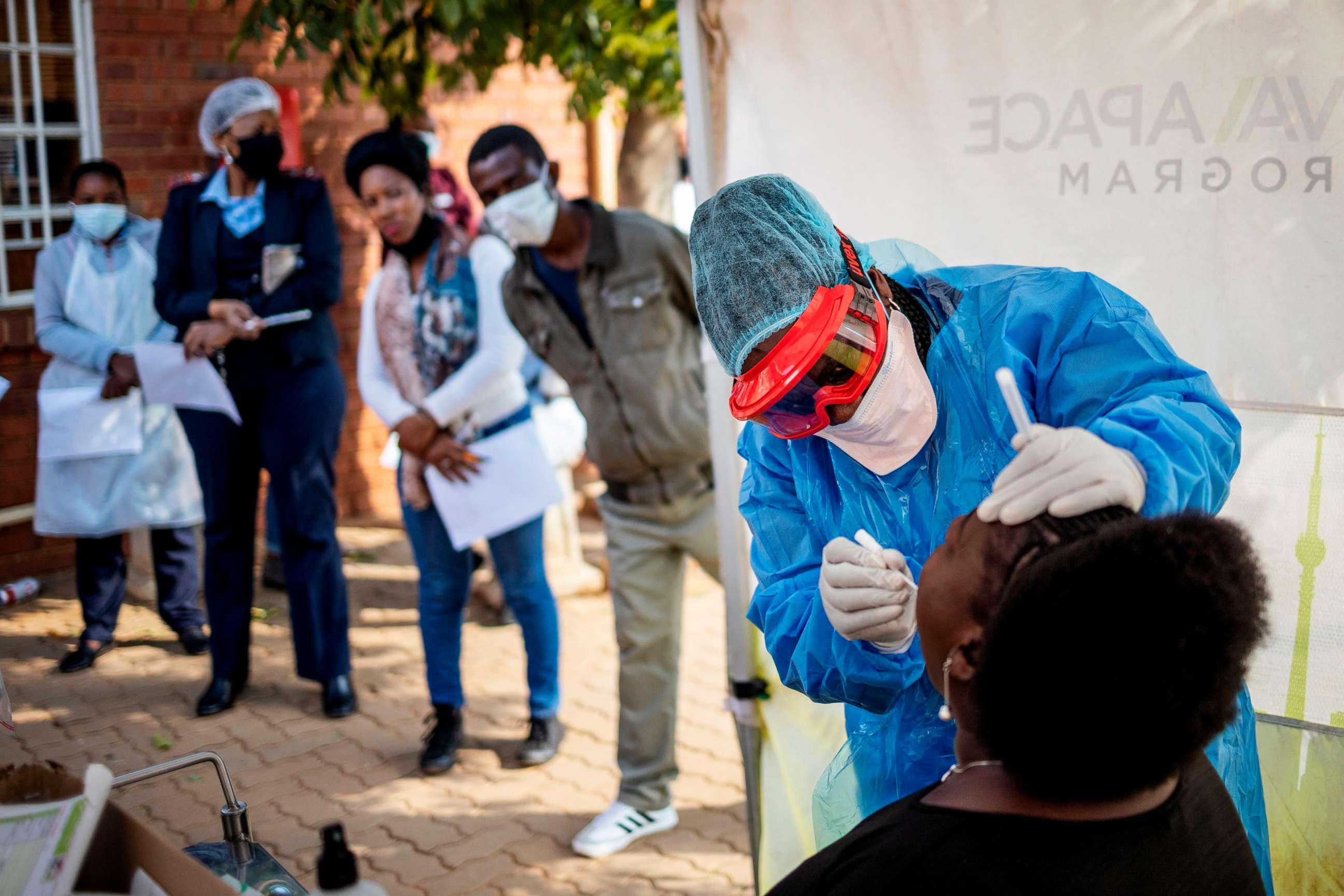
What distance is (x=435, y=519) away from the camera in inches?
150

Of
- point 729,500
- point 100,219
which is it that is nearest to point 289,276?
point 100,219

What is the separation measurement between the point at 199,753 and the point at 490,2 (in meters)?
2.86

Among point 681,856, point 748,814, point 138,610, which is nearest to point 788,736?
point 748,814

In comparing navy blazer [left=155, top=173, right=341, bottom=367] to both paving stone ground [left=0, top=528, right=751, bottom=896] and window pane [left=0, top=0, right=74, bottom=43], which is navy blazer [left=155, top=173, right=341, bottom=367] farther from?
window pane [left=0, top=0, right=74, bottom=43]

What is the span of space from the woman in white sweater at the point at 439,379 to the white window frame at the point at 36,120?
2849 mm

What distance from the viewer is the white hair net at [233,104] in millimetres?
4008

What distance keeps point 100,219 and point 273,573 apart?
1.89 meters

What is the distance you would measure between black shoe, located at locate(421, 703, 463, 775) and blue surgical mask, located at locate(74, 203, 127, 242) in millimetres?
2352

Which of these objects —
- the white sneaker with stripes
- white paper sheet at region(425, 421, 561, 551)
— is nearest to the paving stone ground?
the white sneaker with stripes

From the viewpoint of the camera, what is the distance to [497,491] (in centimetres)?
370

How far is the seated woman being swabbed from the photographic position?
112 cm

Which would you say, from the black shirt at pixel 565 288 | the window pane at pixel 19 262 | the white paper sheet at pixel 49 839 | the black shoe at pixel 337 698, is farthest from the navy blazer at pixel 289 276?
the white paper sheet at pixel 49 839

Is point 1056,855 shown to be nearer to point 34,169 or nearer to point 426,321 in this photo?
point 426,321

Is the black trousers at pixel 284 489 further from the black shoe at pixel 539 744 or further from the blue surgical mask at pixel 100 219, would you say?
the blue surgical mask at pixel 100 219
